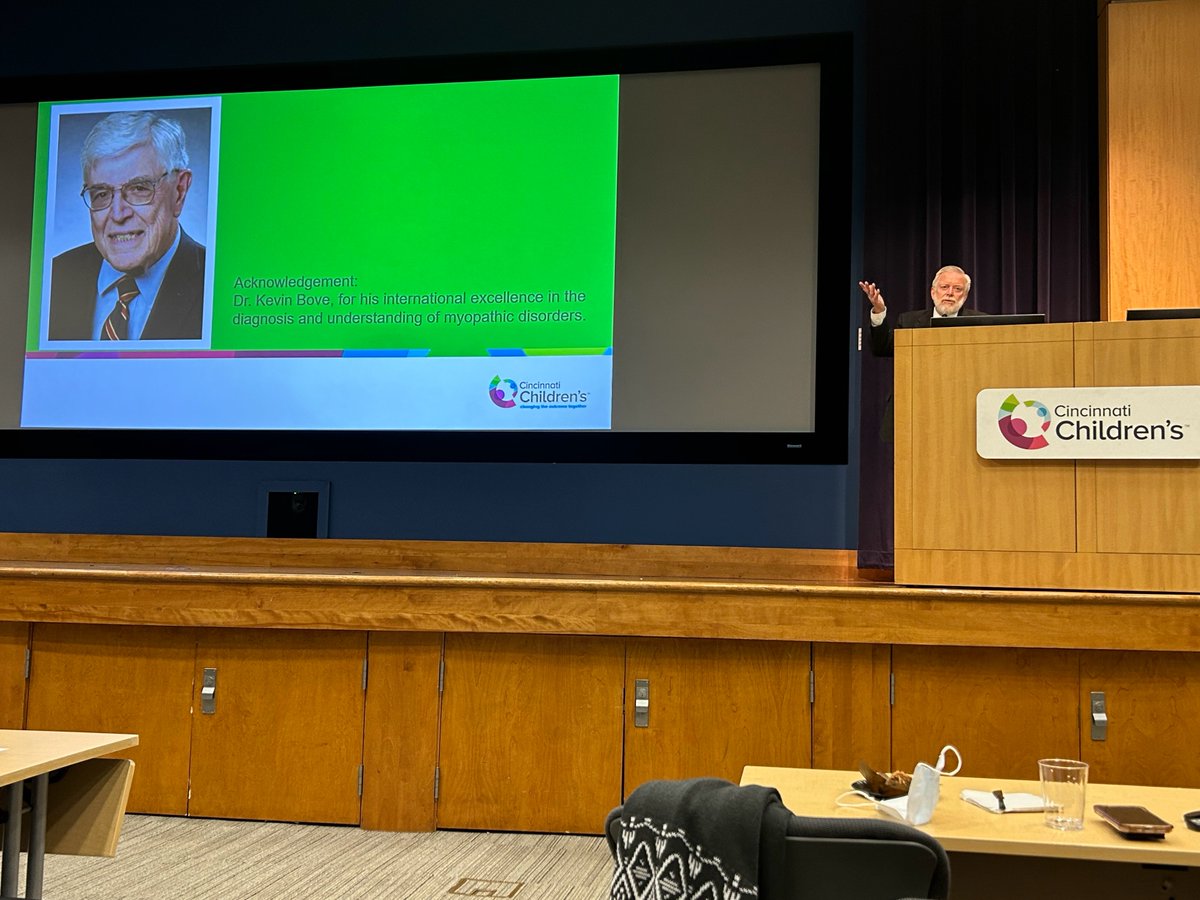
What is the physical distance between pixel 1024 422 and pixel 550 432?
6.17ft

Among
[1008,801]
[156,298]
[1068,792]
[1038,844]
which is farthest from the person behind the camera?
[156,298]

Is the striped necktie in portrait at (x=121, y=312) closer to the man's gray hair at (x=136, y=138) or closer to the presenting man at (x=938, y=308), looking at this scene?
the man's gray hair at (x=136, y=138)

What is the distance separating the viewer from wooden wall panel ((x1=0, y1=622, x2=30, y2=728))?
4.14m

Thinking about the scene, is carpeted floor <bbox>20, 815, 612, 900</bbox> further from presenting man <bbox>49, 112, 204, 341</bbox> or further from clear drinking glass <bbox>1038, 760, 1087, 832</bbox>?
A: presenting man <bbox>49, 112, 204, 341</bbox>

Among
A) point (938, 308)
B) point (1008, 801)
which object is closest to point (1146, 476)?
point (938, 308)

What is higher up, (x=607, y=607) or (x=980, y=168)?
(x=980, y=168)

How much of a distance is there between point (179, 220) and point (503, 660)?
2.51m

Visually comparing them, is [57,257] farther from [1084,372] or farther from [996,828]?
[996,828]

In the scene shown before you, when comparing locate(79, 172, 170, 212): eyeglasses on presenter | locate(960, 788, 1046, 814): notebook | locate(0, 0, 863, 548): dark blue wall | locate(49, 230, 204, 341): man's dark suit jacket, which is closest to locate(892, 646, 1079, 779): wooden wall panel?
locate(0, 0, 863, 548): dark blue wall

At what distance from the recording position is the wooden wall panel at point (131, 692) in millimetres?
4059

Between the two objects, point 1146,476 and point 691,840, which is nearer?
point 691,840

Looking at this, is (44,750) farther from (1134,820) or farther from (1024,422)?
(1024,422)

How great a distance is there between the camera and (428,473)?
5.24m

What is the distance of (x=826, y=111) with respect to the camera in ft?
14.8
